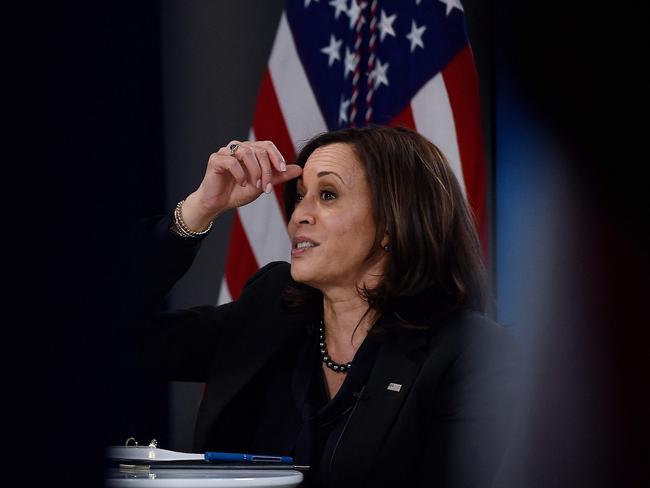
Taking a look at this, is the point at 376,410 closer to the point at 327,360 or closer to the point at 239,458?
the point at 327,360

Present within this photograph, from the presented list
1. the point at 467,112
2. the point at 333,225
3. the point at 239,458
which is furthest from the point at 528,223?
the point at 467,112

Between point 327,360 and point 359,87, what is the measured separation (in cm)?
102

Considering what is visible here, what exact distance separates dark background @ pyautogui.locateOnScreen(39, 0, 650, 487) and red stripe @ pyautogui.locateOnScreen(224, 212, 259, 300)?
1466mm

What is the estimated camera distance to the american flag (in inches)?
88.5

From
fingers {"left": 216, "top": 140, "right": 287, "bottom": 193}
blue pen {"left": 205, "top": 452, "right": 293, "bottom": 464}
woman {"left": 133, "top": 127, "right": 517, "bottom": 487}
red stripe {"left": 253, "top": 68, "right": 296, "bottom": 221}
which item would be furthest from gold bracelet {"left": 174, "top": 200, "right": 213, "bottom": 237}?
red stripe {"left": 253, "top": 68, "right": 296, "bottom": 221}

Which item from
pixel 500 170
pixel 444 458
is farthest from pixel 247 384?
pixel 500 170

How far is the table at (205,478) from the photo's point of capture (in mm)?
749

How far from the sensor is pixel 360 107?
2.34 m

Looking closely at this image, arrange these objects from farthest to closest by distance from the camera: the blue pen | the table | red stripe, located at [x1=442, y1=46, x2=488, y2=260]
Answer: red stripe, located at [x1=442, y1=46, x2=488, y2=260] < the blue pen < the table

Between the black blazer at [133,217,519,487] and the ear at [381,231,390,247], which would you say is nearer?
the black blazer at [133,217,519,487]

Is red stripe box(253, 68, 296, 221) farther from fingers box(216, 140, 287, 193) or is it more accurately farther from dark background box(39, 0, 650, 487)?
dark background box(39, 0, 650, 487)

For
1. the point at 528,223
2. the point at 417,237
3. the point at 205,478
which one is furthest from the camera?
the point at 417,237

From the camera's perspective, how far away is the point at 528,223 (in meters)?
0.60

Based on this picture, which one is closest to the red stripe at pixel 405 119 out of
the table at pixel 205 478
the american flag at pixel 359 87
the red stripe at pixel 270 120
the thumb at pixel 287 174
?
the american flag at pixel 359 87
